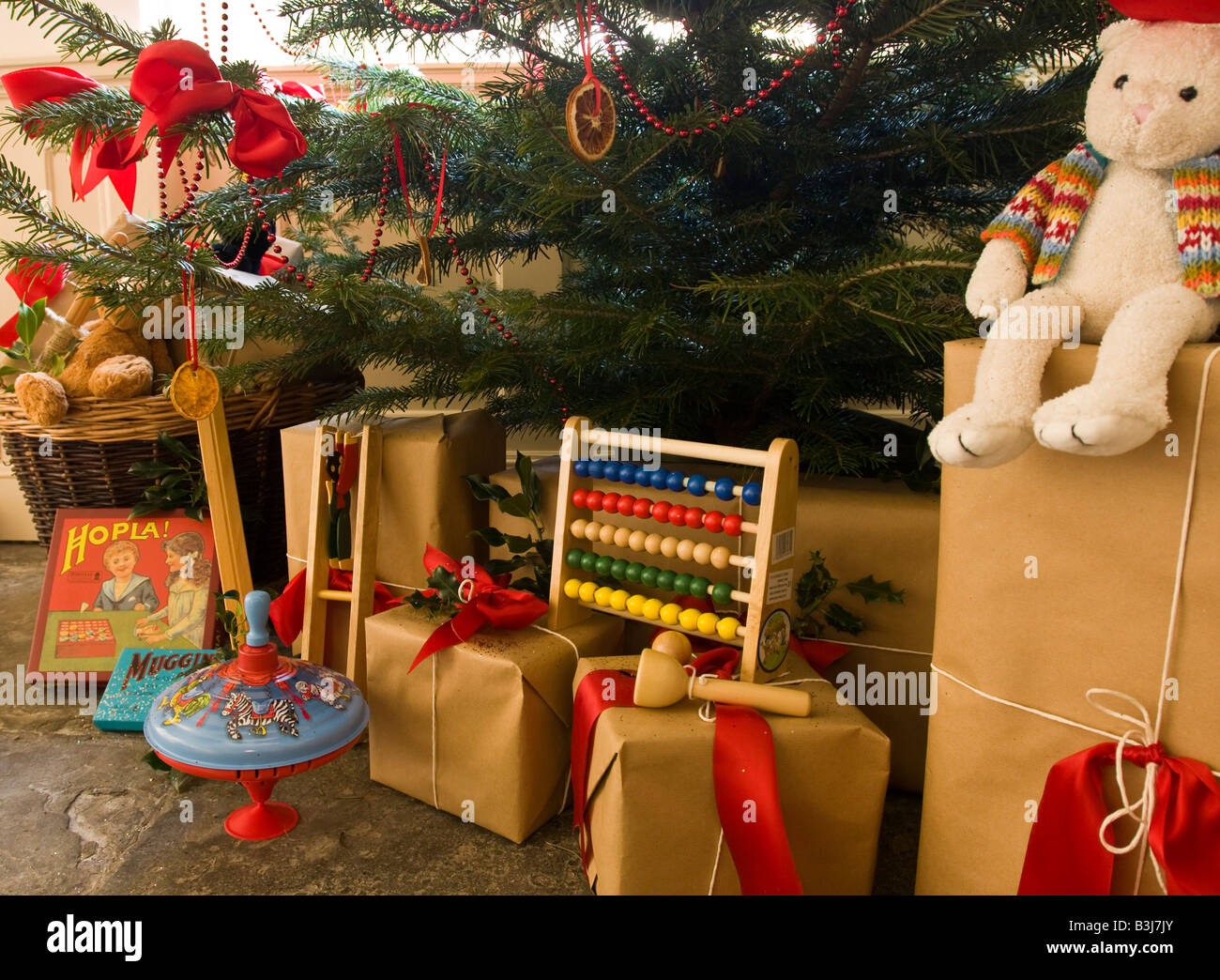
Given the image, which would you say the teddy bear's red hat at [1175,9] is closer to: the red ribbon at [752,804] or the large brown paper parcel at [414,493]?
the red ribbon at [752,804]

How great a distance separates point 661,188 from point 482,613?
52 cm

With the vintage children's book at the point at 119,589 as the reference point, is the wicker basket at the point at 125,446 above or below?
above

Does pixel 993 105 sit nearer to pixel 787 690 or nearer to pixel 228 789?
pixel 787 690

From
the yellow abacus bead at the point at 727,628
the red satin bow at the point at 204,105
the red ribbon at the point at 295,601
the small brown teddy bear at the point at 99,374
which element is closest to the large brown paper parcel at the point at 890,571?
the yellow abacus bead at the point at 727,628

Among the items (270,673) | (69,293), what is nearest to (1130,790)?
(270,673)

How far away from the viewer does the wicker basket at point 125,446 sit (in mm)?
1423

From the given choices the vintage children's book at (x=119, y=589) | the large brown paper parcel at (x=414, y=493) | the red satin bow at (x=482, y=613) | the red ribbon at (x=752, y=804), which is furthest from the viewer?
the vintage children's book at (x=119, y=589)

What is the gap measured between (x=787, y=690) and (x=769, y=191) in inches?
21.8

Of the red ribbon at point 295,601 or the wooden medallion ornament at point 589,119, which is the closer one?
the wooden medallion ornament at point 589,119

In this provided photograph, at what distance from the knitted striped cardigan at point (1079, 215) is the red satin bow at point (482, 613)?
1.89ft

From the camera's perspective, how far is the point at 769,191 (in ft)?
3.45

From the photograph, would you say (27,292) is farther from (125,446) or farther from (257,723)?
(257,723)

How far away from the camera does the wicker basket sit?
1.42 meters

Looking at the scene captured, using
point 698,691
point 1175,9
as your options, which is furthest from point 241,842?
point 1175,9
